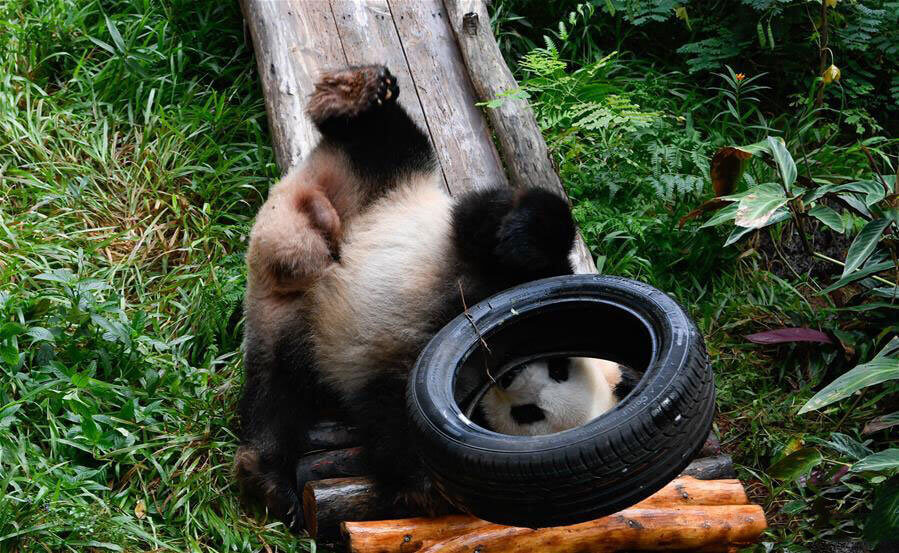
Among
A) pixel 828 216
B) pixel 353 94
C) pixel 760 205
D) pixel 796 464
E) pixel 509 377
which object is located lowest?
pixel 796 464

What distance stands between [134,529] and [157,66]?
9.75ft

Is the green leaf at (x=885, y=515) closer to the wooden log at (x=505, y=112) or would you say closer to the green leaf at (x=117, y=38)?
the wooden log at (x=505, y=112)

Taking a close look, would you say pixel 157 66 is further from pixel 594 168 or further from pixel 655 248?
pixel 655 248

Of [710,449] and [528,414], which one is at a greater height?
[528,414]

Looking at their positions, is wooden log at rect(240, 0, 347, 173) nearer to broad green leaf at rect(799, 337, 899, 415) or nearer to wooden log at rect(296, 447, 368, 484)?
wooden log at rect(296, 447, 368, 484)

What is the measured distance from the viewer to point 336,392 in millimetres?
3471

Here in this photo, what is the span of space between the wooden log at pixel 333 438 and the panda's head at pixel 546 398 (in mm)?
571

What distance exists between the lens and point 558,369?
3.21m

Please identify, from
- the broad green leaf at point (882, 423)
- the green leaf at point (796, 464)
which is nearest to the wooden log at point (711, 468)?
the green leaf at point (796, 464)

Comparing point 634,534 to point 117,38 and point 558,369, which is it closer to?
point 558,369

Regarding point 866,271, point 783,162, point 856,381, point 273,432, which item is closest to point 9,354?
point 273,432

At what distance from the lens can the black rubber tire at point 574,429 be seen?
2.46 m

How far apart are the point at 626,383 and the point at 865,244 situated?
1174 mm

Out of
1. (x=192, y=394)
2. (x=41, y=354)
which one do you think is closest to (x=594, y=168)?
(x=192, y=394)
